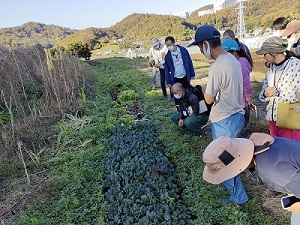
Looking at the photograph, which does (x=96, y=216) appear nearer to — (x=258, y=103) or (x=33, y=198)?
(x=33, y=198)

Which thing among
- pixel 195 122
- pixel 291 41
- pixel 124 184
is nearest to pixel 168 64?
pixel 195 122

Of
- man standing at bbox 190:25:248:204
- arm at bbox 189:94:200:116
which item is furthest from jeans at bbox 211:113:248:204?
arm at bbox 189:94:200:116

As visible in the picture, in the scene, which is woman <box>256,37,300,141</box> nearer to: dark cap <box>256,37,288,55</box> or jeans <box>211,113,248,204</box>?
dark cap <box>256,37,288,55</box>

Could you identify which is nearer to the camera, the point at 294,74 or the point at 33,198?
the point at 294,74

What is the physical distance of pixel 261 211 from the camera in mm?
2918

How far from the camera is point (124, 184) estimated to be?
3.58 meters

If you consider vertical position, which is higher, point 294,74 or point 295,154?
point 294,74

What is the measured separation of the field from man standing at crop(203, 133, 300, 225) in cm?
141

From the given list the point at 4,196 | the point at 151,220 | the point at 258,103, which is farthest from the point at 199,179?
the point at 258,103

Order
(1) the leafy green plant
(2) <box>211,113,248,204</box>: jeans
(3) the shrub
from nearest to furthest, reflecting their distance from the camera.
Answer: (2) <box>211,113,248,204</box>: jeans, (3) the shrub, (1) the leafy green plant

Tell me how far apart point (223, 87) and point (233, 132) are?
0.51 meters

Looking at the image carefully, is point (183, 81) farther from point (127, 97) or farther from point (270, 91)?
point (270, 91)

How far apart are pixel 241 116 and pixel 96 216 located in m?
2.00

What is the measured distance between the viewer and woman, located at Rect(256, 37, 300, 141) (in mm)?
2697
